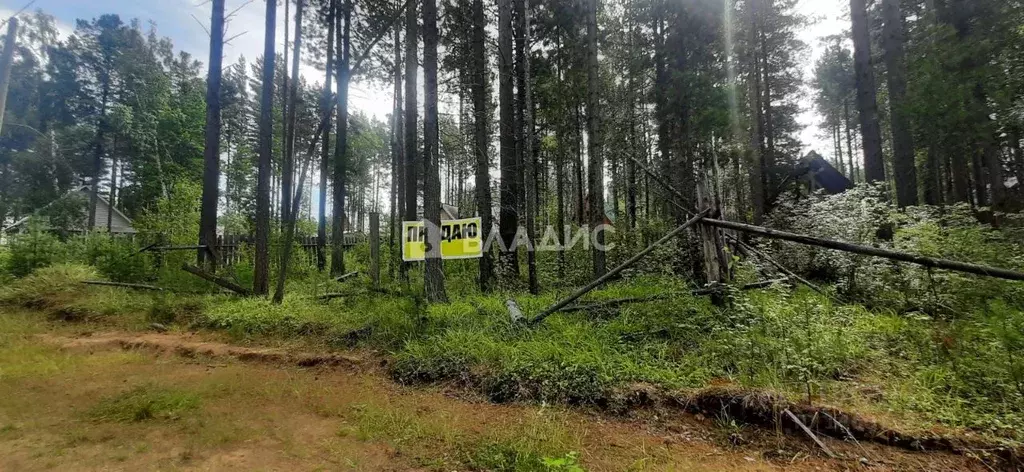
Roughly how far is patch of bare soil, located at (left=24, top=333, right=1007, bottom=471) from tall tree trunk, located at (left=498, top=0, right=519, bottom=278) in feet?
14.0

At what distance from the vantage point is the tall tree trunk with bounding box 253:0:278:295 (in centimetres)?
749

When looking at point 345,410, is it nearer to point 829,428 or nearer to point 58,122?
point 829,428

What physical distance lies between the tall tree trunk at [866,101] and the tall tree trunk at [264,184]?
1218cm

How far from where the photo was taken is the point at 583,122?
15000 millimetres

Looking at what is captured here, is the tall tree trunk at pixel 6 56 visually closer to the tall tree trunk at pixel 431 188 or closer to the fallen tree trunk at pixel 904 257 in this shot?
the tall tree trunk at pixel 431 188

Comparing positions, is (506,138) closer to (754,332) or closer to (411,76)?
(411,76)

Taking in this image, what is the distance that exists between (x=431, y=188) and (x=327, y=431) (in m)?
4.19

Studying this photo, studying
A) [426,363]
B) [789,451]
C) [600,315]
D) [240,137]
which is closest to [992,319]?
[789,451]

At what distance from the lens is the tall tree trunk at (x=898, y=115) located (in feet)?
24.7

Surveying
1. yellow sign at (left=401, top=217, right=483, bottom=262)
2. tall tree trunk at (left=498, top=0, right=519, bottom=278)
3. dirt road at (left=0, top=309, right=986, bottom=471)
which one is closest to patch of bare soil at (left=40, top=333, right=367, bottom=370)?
dirt road at (left=0, top=309, right=986, bottom=471)

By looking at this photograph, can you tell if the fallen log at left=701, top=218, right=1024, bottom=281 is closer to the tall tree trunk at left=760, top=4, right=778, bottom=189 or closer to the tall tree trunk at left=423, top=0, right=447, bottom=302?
the tall tree trunk at left=423, top=0, right=447, bottom=302

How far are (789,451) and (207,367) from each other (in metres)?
5.80

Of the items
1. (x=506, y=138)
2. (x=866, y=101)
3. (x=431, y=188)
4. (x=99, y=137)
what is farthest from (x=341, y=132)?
(x=99, y=137)

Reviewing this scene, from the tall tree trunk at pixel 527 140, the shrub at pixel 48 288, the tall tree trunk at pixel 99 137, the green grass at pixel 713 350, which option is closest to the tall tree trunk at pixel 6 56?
the shrub at pixel 48 288
